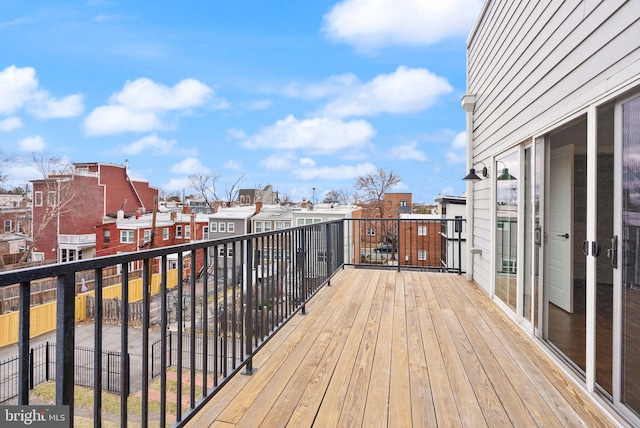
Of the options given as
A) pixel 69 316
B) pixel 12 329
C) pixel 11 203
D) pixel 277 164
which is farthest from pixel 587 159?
pixel 277 164

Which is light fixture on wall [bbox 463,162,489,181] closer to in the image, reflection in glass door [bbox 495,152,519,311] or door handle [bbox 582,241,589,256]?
reflection in glass door [bbox 495,152,519,311]

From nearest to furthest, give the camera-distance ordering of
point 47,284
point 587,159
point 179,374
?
point 47,284 → point 179,374 → point 587,159

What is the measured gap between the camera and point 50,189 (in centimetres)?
1777

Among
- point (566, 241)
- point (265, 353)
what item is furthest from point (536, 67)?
Result: point (265, 353)

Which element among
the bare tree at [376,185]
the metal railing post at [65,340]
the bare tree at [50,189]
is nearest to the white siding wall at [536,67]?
the metal railing post at [65,340]

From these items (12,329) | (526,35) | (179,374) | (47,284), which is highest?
(526,35)

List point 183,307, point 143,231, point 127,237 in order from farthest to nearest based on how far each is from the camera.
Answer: point 127,237
point 143,231
point 183,307

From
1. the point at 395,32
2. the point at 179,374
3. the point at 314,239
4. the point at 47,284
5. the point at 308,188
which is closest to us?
the point at 47,284

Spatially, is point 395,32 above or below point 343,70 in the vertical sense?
below

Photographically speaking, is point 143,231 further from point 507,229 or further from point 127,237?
point 507,229

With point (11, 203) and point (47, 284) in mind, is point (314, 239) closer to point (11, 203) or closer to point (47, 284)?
point (47, 284)

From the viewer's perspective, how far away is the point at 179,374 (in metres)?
1.43

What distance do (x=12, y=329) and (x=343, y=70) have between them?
29754 millimetres

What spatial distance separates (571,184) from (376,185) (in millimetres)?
17421
